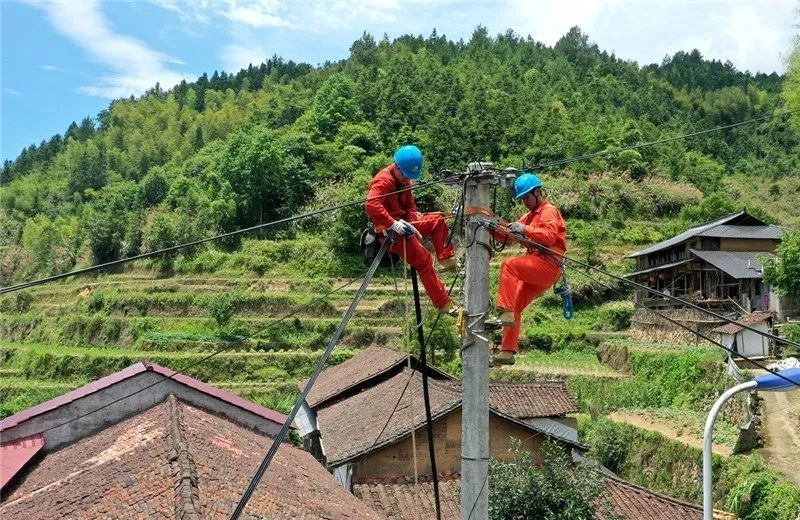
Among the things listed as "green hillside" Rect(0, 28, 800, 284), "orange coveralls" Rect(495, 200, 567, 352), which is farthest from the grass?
"green hillside" Rect(0, 28, 800, 284)

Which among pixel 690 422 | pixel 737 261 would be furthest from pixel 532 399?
pixel 737 261

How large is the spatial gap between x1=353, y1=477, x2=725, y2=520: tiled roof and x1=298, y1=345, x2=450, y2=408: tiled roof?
16.7 feet

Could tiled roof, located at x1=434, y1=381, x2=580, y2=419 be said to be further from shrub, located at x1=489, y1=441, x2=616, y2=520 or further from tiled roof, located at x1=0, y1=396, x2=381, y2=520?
tiled roof, located at x1=0, y1=396, x2=381, y2=520

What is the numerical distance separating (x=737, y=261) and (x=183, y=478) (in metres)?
33.5

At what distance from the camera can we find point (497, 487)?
13250 mm

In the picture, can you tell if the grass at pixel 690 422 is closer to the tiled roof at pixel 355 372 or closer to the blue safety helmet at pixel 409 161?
the tiled roof at pixel 355 372

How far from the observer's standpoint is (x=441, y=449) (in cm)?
1711

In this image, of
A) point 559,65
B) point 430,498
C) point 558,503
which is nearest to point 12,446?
point 430,498

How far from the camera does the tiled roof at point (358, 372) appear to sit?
23.1m

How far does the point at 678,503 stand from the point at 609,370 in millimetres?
21730

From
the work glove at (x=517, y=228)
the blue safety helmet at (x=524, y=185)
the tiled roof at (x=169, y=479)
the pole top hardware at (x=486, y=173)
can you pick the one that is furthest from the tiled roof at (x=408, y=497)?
the pole top hardware at (x=486, y=173)

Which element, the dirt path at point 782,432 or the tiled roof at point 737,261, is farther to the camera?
the tiled roof at point 737,261

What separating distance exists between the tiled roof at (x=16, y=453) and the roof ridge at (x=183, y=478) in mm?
2797

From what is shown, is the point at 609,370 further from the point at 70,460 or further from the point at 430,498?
the point at 70,460
